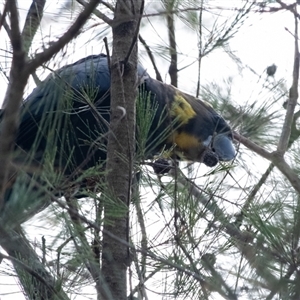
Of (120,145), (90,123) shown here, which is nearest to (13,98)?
(120,145)

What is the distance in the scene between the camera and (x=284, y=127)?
2736mm

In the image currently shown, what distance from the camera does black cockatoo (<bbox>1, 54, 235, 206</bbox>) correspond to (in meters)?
1.86

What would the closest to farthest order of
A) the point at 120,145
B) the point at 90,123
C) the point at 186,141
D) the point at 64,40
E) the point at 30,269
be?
the point at 64,40
the point at 30,269
the point at 120,145
the point at 90,123
the point at 186,141

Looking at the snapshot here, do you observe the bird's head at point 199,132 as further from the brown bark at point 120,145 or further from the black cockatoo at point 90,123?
the brown bark at point 120,145

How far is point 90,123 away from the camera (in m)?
2.90

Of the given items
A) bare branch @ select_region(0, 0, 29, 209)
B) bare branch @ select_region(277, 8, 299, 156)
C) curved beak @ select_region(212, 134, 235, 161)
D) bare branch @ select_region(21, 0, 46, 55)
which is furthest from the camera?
curved beak @ select_region(212, 134, 235, 161)

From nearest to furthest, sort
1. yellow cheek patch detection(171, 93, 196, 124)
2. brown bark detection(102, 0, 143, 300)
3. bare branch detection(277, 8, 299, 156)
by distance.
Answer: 1. brown bark detection(102, 0, 143, 300)
2. bare branch detection(277, 8, 299, 156)
3. yellow cheek patch detection(171, 93, 196, 124)

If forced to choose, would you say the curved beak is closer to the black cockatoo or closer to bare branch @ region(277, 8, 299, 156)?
the black cockatoo

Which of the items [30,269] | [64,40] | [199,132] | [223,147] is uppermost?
[199,132]

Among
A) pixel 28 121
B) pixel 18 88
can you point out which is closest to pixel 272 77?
pixel 28 121

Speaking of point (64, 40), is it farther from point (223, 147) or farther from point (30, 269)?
point (223, 147)

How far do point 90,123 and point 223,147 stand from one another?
24.7 inches

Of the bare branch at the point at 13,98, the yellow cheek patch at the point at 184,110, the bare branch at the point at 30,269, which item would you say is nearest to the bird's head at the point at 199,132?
the yellow cheek patch at the point at 184,110

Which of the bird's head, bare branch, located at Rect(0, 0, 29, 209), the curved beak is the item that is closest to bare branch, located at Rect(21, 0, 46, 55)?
bare branch, located at Rect(0, 0, 29, 209)
